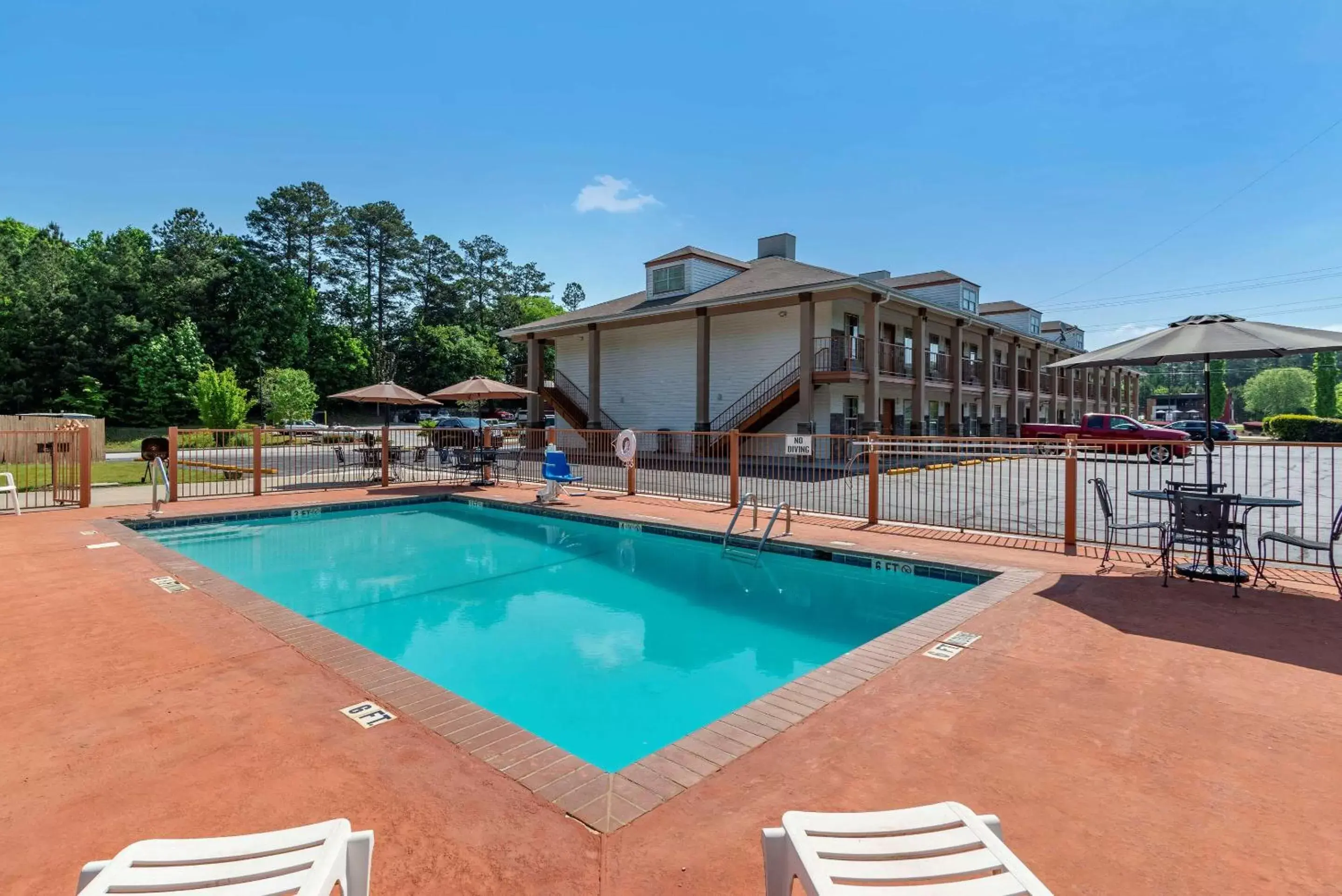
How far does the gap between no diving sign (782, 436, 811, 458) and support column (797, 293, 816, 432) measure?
332 inches

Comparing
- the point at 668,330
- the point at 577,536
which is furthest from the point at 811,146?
the point at 577,536

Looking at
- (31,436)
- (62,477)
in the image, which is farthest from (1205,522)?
(31,436)

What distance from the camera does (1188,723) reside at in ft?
10.8

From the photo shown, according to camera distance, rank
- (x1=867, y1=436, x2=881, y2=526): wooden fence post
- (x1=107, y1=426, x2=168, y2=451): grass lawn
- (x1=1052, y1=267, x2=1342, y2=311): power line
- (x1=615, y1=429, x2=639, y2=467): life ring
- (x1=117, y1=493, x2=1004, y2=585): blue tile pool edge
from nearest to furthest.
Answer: (x1=117, y1=493, x2=1004, y2=585): blue tile pool edge
(x1=867, y1=436, x2=881, y2=526): wooden fence post
(x1=615, y1=429, x2=639, y2=467): life ring
(x1=107, y1=426, x2=168, y2=451): grass lawn
(x1=1052, y1=267, x2=1342, y2=311): power line

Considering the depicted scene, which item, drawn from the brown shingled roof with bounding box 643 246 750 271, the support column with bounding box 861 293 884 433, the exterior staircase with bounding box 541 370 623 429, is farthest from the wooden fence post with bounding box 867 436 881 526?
the exterior staircase with bounding box 541 370 623 429

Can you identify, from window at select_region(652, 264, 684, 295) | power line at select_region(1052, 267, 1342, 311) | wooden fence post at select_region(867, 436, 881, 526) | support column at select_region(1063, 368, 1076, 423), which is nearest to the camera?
wooden fence post at select_region(867, 436, 881, 526)

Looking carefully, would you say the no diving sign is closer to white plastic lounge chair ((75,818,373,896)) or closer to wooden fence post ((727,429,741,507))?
wooden fence post ((727,429,741,507))

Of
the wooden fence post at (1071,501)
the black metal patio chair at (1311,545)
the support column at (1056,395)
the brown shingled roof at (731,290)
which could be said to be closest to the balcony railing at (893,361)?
the brown shingled roof at (731,290)

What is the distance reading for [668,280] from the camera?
24.5m

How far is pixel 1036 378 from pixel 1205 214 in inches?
398

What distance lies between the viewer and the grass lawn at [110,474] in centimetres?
1442

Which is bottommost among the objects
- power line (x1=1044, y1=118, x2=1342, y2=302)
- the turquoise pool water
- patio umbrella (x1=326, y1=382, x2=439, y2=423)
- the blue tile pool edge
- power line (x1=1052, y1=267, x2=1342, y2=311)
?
the turquoise pool water

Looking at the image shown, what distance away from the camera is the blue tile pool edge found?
274 inches

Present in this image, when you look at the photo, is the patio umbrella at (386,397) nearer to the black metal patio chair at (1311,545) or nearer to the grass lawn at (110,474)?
the grass lawn at (110,474)
